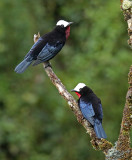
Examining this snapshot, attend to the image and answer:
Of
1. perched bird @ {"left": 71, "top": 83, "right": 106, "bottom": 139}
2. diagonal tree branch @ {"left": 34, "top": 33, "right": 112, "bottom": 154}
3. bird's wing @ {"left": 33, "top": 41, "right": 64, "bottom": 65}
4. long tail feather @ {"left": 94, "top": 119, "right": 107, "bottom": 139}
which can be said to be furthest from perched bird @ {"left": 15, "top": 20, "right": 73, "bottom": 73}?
long tail feather @ {"left": 94, "top": 119, "right": 107, "bottom": 139}

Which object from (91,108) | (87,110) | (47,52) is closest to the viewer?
(87,110)

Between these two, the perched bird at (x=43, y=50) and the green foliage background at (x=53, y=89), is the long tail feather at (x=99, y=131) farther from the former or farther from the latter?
the green foliage background at (x=53, y=89)

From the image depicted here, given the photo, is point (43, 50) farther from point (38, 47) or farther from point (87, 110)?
point (87, 110)

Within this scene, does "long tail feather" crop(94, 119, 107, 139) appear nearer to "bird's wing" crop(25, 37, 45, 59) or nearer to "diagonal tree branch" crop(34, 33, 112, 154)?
"diagonal tree branch" crop(34, 33, 112, 154)

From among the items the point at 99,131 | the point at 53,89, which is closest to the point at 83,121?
the point at 99,131

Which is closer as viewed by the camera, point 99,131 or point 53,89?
point 99,131

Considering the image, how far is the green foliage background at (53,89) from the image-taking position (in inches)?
355

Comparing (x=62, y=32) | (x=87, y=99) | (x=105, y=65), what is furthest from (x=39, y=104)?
(x=87, y=99)

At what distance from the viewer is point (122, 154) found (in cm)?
364

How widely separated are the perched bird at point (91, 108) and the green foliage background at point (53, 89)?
3.54 metres

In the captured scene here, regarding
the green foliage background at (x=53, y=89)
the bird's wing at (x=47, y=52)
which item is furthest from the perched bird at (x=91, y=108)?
the green foliage background at (x=53, y=89)

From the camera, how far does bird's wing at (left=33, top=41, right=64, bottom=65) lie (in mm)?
5656

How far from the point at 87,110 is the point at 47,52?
1322 mm

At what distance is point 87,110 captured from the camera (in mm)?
4621
